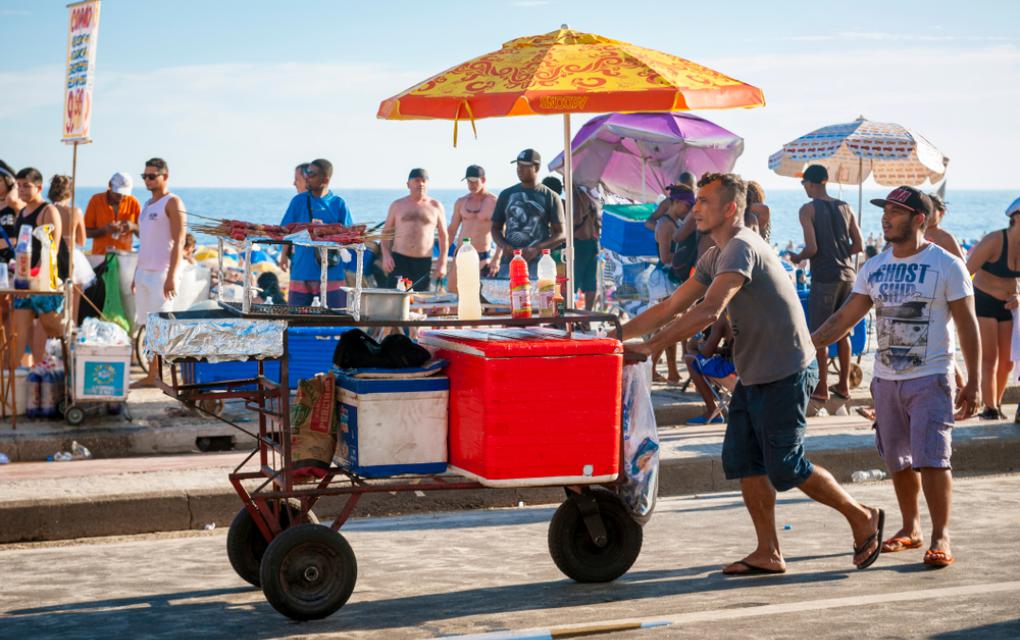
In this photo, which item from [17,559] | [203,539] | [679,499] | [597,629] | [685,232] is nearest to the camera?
[597,629]

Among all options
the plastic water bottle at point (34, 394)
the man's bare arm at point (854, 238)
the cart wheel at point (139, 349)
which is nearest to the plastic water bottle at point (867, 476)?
the man's bare arm at point (854, 238)

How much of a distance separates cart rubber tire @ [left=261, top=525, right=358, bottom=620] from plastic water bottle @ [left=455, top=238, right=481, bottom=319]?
1292 mm

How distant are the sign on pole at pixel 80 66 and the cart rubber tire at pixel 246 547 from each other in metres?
6.61

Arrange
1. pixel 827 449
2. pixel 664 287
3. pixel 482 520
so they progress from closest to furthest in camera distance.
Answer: pixel 482 520 < pixel 827 449 < pixel 664 287

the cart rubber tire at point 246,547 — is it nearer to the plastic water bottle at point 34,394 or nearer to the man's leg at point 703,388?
the plastic water bottle at point 34,394

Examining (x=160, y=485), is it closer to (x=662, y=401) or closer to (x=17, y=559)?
(x=17, y=559)

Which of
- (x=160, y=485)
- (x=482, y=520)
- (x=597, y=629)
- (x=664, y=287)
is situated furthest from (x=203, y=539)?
(x=664, y=287)

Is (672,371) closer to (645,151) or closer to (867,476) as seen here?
(867,476)

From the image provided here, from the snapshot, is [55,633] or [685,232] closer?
[55,633]

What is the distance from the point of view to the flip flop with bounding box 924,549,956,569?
7.23 m

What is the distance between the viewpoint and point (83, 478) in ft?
30.2

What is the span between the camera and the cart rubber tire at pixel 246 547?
275 inches

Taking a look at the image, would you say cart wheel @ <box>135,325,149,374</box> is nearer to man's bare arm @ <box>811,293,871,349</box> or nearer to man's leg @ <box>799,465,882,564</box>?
man's bare arm @ <box>811,293,871,349</box>

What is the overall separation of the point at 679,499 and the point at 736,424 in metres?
2.60
